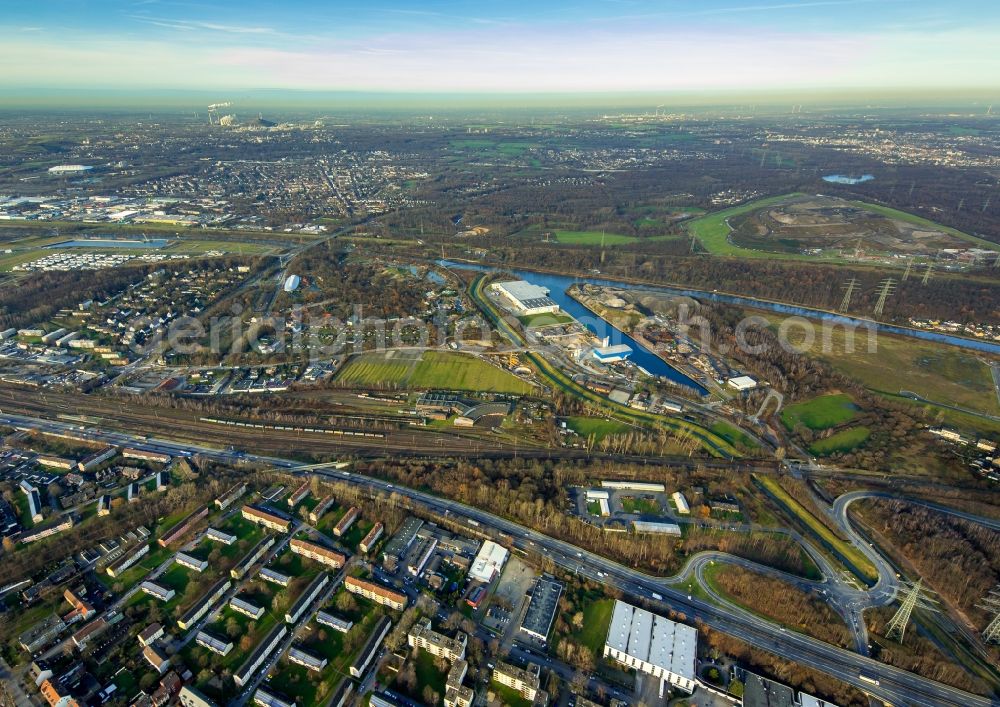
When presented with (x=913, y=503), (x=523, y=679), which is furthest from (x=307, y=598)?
(x=913, y=503)

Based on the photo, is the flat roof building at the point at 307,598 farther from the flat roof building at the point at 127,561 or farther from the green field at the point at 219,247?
the green field at the point at 219,247

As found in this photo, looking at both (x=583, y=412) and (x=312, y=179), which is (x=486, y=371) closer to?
(x=583, y=412)

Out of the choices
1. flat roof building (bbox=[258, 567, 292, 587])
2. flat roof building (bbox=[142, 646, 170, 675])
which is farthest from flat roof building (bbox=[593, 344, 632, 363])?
flat roof building (bbox=[142, 646, 170, 675])

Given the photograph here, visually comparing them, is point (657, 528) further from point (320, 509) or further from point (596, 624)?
point (320, 509)

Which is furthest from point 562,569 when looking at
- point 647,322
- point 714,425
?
point 647,322

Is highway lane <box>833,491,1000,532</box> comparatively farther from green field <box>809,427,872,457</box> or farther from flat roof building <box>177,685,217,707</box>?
flat roof building <box>177,685,217,707</box>

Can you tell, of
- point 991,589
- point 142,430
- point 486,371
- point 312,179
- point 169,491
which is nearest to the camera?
point 991,589
